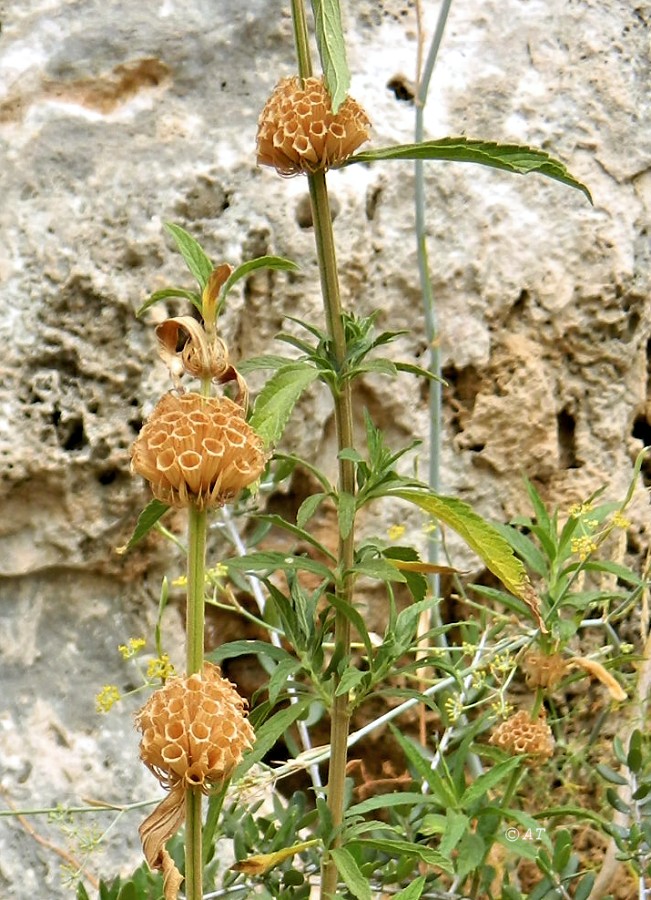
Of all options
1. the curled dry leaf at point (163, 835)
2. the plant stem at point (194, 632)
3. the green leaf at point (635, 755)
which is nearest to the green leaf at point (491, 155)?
the plant stem at point (194, 632)

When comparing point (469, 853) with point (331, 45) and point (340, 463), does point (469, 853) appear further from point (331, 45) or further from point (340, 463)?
point (331, 45)

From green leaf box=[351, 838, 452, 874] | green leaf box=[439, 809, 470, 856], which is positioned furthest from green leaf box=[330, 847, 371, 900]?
green leaf box=[439, 809, 470, 856]

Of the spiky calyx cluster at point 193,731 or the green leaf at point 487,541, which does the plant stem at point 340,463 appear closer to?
the green leaf at point 487,541

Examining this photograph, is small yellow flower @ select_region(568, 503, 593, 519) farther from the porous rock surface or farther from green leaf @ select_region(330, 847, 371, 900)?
green leaf @ select_region(330, 847, 371, 900)

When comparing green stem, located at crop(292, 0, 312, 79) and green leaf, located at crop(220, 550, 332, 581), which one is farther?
green leaf, located at crop(220, 550, 332, 581)

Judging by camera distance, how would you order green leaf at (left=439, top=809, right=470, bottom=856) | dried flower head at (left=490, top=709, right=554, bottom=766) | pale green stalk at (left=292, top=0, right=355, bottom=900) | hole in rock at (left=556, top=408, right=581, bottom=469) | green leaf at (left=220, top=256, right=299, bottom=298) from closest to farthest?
1. green leaf at (left=220, top=256, right=299, bottom=298)
2. pale green stalk at (left=292, top=0, right=355, bottom=900)
3. green leaf at (left=439, top=809, right=470, bottom=856)
4. dried flower head at (left=490, top=709, right=554, bottom=766)
5. hole in rock at (left=556, top=408, right=581, bottom=469)

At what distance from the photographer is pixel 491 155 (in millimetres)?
835

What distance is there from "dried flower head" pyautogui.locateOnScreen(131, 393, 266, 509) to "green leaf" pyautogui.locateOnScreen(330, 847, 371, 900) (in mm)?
389

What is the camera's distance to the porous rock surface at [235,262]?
4.75 ft

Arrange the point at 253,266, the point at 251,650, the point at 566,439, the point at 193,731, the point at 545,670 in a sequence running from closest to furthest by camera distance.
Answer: the point at 193,731, the point at 253,266, the point at 251,650, the point at 545,670, the point at 566,439

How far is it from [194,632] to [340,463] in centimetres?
33

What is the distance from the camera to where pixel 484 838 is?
1189 mm

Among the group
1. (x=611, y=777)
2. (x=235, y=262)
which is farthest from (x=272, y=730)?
(x=235, y=262)

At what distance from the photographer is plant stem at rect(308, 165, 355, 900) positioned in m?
0.86
